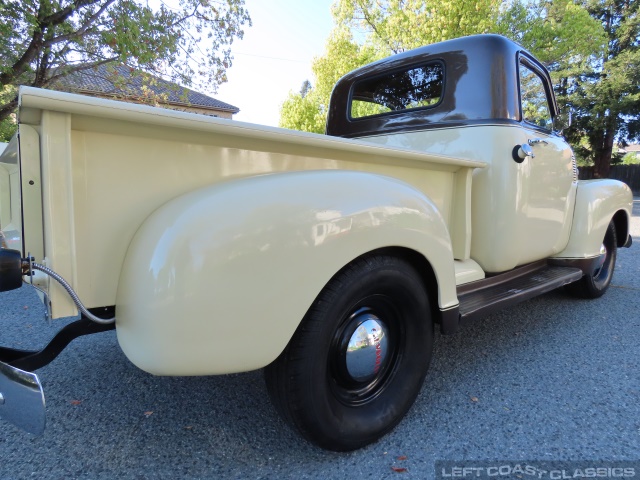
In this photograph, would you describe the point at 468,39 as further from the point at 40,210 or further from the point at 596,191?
the point at 40,210

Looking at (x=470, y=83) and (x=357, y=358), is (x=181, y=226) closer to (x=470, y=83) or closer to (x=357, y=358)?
(x=357, y=358)

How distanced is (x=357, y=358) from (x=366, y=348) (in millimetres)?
55

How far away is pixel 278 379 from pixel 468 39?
7.96ft

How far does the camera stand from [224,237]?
1.21m

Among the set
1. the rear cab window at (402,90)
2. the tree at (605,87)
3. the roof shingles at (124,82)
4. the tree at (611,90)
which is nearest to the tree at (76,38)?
the roof shingles at (124,82)

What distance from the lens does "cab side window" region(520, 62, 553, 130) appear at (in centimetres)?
279

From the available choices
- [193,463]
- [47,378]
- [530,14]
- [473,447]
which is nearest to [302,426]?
[193,463]

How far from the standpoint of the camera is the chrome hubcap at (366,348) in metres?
1.63

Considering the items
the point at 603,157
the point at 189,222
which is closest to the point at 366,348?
the point at 189,222

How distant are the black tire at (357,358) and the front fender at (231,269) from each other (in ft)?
0.37

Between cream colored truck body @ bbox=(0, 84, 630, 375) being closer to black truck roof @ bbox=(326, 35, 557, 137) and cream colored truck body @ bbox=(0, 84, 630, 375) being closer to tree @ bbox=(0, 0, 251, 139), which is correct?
black truck roof @ bbox=(326, 35, 557, 137)

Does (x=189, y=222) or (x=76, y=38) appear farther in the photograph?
(x=76, y=38)

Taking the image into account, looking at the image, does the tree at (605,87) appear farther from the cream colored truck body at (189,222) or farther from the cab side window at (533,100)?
the cream colored truck body at (189,222)

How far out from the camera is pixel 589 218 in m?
3.28
